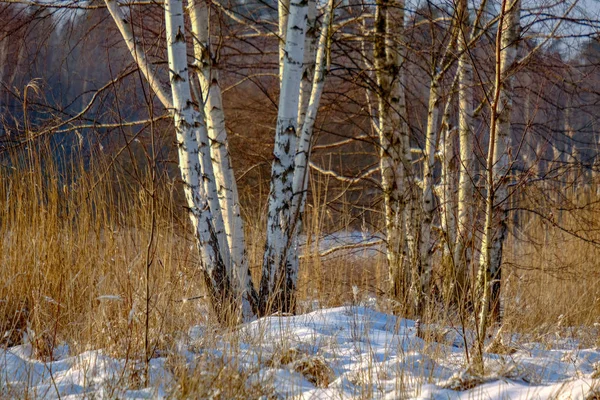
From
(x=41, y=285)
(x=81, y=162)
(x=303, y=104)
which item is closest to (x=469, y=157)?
(x=303, y=104)

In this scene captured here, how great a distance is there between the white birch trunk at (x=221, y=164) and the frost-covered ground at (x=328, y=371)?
0.79m

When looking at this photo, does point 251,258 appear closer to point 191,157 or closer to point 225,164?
point 225,164

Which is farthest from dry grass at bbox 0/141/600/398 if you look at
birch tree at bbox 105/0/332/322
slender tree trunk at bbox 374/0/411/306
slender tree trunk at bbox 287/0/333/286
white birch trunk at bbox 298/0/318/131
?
white birch trunk at bbox 298/0/318/131

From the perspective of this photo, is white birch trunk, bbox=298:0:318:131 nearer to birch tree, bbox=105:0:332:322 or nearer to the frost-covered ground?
birch tree, bbox=105:0:332:322

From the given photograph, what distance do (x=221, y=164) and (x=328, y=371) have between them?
1784mm

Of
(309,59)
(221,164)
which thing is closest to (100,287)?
(221,164)

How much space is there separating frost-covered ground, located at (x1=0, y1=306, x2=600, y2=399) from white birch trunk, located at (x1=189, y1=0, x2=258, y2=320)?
0.79m

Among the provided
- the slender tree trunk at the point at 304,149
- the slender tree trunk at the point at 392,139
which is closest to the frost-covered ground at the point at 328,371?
the slender tree trunk at the point at 304,149

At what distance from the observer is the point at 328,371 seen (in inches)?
94.5

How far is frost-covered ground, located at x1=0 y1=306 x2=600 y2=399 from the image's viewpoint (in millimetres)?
2113

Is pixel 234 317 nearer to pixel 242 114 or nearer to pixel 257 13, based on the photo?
pixel 257 13

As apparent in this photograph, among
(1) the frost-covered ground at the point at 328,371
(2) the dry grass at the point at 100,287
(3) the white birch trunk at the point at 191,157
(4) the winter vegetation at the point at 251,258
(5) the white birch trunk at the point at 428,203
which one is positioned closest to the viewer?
(1) the frost-covered ground at the point at 328,371

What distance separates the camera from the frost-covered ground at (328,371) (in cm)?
211

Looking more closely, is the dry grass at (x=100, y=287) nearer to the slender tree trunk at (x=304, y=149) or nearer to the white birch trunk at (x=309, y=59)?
the slender tree trunk at (x=304, y=149)
